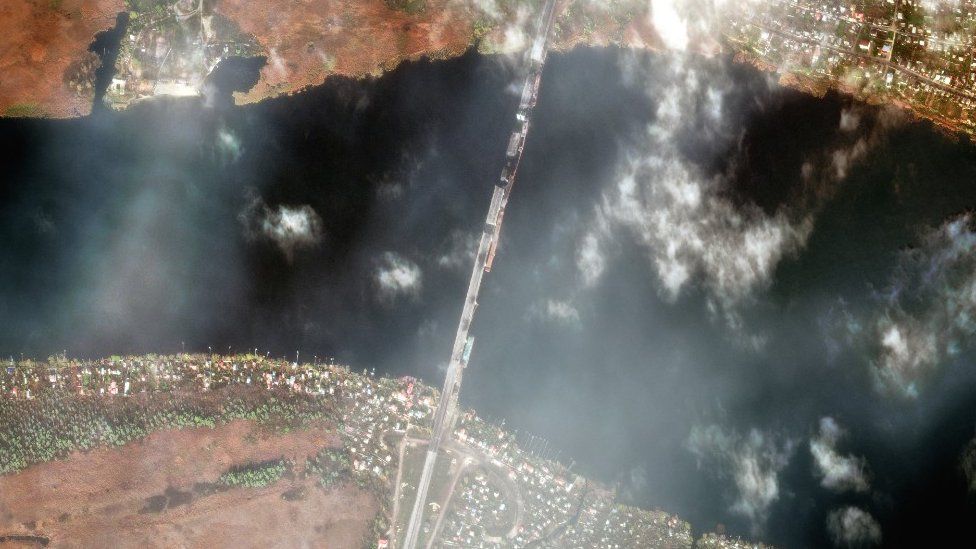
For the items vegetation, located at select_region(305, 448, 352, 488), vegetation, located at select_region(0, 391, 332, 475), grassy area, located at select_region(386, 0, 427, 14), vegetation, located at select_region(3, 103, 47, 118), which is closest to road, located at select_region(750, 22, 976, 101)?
grassy area, located at select_region(386, 0, 427, 14)

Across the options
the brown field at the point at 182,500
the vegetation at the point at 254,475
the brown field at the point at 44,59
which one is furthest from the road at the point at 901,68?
the brown field at the point at 44,59

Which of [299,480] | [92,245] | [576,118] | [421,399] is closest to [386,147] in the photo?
[576,118]

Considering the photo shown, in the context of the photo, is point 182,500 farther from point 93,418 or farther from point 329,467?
point 329,467

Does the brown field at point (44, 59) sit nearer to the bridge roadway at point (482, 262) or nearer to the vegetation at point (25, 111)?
the vegetation at point (25, 111)

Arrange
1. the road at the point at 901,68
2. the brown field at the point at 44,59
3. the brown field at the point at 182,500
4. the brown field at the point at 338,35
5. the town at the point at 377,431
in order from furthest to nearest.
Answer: the road at the point at 901,68 < the brown field at the point at 338,35 < the brown field at the point at 44,59 < the town at the point at 377,431 < the brown field at the point at 182,500

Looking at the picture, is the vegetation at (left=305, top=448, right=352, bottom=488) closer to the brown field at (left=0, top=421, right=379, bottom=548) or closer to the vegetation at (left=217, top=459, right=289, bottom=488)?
the brown field at (left=0, top=421, right=379, bottom=548)

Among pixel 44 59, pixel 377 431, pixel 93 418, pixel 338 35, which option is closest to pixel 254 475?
pixel 377 431
